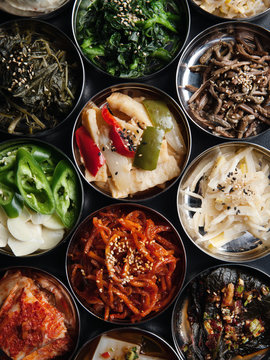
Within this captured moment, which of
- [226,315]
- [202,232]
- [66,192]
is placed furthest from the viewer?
[202,232]

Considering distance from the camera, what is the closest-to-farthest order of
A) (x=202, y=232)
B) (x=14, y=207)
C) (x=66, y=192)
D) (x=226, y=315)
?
(x=14, y=207), (x=66, y=192), (x=226, y=315), (x=202, y=232)

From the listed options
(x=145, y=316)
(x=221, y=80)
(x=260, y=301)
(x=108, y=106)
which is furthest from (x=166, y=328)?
(x=221, y=80)

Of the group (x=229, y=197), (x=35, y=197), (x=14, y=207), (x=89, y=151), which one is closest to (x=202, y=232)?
(x=229, y=197)

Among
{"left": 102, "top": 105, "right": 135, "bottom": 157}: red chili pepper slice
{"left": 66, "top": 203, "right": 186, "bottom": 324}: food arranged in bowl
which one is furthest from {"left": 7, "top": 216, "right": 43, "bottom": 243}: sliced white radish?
{"left": 102, "top": 105, "right": 135, "bottom": 157}: red chili pepper slice

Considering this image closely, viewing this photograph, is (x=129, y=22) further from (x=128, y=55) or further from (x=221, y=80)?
(x=221, y=80)

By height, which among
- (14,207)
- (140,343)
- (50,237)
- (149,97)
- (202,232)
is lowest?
(140,343)

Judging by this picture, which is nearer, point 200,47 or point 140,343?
point 140,343

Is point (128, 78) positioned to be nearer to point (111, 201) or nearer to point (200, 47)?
point (200, 47)

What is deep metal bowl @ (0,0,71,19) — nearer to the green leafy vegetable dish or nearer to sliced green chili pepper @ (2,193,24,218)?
the green leafy vegetable dish
